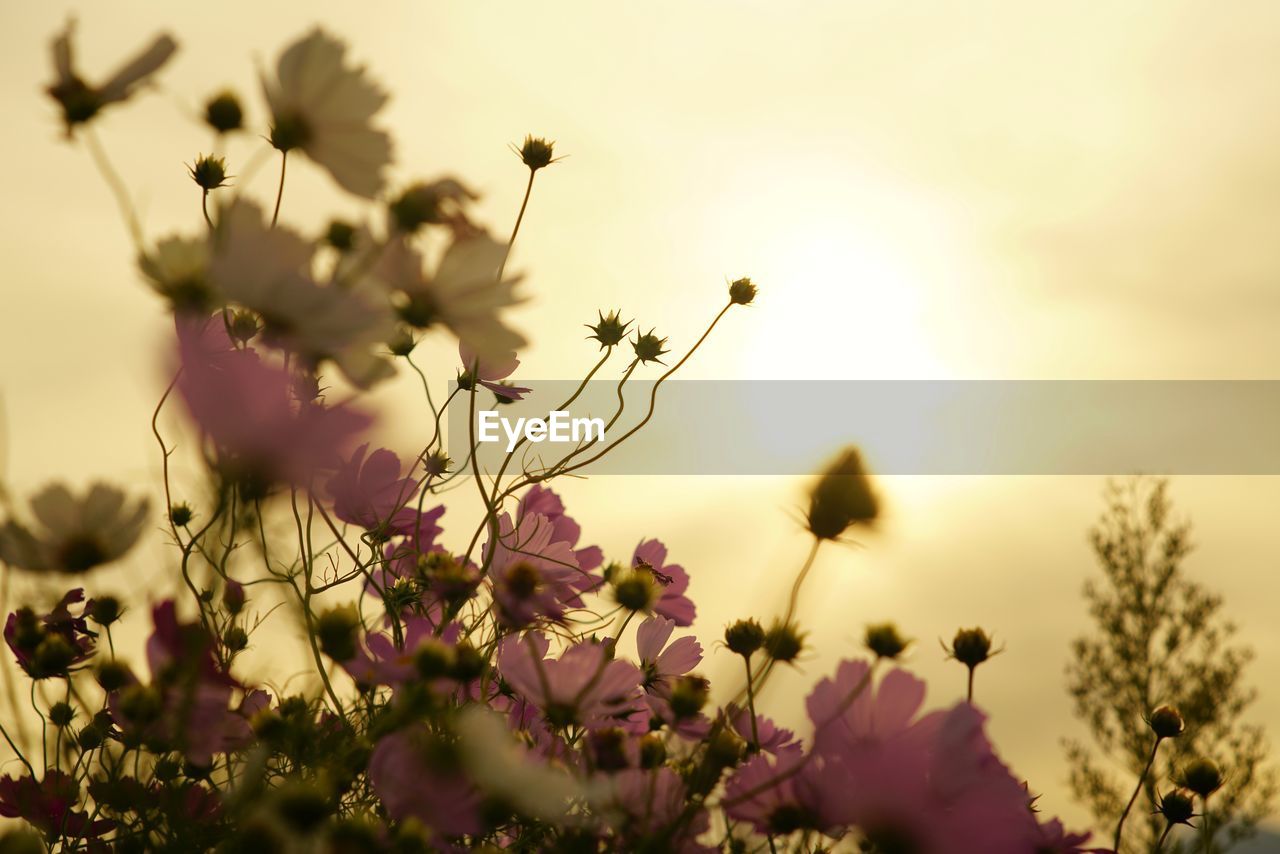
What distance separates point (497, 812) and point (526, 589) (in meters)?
→ 0.09

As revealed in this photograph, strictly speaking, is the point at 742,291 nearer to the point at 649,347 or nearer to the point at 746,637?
→ the point at 649,347

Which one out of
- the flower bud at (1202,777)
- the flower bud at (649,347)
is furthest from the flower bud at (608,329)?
the flower bud at (1202,777)

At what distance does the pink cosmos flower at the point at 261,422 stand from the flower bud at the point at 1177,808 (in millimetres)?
574

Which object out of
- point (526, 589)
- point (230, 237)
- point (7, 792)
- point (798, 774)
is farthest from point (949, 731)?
point (7, 792)

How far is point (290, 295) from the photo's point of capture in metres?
0.33

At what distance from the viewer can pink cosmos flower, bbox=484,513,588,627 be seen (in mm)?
574

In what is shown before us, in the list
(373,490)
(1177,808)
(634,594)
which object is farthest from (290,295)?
(1177,808)

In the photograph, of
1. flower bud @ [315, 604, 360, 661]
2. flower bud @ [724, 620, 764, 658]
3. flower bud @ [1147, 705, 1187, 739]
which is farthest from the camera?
flower bud @ [1147, 705, 1187, 739]

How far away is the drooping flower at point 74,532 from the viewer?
1.40 ft

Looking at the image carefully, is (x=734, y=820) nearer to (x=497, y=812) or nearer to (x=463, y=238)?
(x=497, y=812)

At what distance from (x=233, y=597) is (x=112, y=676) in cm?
11

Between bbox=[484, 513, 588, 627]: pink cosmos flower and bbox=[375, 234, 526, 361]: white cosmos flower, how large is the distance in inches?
5.9

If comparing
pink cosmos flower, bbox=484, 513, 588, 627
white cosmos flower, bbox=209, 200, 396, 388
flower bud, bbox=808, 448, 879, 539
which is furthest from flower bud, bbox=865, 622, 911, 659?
white cosmos flower, bbox=209, 200, 396, 388

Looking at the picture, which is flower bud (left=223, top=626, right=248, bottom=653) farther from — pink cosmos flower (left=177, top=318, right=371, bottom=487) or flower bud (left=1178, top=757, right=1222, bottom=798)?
flower bud (left=1178, top=757, right=1222, bottom=798)
